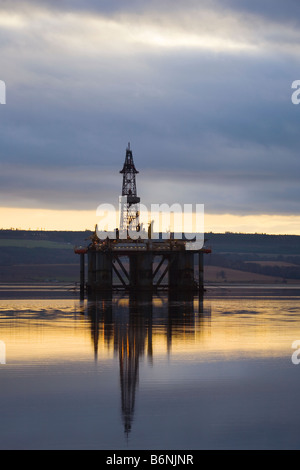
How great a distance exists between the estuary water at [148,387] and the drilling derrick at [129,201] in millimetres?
67295

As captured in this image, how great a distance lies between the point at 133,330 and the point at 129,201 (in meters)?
71.0

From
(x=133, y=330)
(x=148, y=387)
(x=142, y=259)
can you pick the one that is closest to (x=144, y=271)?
(x=142, y=259)

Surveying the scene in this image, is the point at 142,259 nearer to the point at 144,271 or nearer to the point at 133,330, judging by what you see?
the point at 144,271

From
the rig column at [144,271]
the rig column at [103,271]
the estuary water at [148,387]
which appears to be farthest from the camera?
the rig column at [103,271]

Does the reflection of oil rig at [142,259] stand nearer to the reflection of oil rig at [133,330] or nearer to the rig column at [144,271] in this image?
the rig column at [144,271]

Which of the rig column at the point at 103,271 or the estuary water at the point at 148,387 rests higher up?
the rig column at the point at 103,271

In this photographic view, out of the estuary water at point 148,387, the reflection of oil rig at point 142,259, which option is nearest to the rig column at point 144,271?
the reflection of oil rig at point 142,259

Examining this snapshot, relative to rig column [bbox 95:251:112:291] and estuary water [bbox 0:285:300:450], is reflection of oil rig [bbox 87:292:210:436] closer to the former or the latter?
estuary water [bbox 0:285:300:450]

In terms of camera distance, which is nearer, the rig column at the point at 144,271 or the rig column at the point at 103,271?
the rig column at the point at 144,271

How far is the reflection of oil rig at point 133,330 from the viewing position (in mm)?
26973

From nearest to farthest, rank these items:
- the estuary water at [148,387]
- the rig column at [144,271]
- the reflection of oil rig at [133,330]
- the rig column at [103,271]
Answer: the estuary water at [148,387], the reflection of oil rig at [133,330], the rig column at [144,271], the rig column at [103,271]
